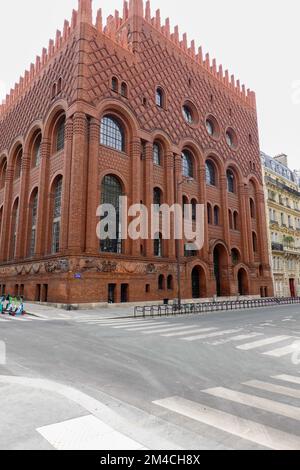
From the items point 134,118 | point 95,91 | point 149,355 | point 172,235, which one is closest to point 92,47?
point 95,91

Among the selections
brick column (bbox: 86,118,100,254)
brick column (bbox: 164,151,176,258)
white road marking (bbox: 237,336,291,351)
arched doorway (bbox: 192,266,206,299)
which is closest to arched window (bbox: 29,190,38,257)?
brick column (bbox: 86,118,100,254)

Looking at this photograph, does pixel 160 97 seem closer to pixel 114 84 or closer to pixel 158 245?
pixel 114 84

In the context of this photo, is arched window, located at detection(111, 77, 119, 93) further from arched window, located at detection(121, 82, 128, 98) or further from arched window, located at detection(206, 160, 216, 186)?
arched window, located at detection(206, 160, 216, 186)

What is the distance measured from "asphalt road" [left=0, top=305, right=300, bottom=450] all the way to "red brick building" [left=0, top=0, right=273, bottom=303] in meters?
15.5

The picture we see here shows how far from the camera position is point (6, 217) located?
116 feet

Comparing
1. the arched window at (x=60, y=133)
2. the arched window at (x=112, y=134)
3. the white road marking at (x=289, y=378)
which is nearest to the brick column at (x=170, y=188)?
the arched window at (x=112, y=134)

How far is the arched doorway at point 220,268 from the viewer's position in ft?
121

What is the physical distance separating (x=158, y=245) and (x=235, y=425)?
2666 cm

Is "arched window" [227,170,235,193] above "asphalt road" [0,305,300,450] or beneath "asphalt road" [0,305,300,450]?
above

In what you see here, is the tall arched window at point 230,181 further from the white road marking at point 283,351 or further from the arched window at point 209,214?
the white road marking at point 283,351

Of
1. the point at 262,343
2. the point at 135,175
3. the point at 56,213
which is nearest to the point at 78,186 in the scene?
the point at 56,213

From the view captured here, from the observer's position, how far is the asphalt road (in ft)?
11.6

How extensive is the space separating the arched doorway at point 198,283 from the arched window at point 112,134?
1536 cm

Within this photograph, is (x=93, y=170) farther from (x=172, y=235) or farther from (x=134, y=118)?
(x=172, y=235)
